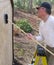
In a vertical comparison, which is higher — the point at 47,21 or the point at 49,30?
the point at 47,21

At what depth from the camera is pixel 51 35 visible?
413cm

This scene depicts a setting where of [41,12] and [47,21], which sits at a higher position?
[41,12]

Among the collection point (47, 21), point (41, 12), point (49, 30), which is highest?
point (41, 12)

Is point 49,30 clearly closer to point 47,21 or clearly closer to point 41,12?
point 47,21

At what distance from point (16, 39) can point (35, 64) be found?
3265 millimetres

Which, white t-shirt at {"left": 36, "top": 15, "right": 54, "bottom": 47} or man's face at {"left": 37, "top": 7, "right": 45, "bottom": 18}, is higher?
man's face at {"left": 37, "top": 7, "right": 45, "bottom": 18}

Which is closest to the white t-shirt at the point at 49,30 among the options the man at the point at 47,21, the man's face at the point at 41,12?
the man at the point at 47,21

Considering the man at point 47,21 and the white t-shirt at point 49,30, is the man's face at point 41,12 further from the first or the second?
the white t-shirt at point 49,30

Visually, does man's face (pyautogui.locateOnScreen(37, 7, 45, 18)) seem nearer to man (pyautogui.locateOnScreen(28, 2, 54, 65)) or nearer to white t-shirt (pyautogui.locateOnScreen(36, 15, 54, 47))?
man (pyautogui.locateOnScreen(28, 2, 54, 65))

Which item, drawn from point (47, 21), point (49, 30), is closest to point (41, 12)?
point (47, 21)

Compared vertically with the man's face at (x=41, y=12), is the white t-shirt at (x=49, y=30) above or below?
below

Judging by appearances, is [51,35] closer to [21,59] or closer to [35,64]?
[35,64]

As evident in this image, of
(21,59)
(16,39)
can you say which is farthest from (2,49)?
(16,39)

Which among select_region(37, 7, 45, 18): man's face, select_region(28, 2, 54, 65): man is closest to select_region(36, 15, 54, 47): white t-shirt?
select_region(28, 2, 54, 65): man
